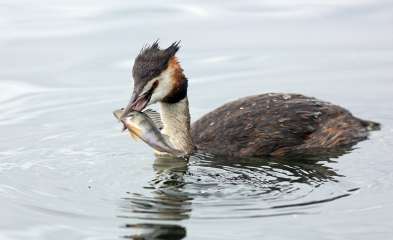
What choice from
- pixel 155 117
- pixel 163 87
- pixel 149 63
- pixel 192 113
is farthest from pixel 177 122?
pixel 192 113

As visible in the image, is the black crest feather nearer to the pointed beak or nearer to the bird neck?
the pointed beak

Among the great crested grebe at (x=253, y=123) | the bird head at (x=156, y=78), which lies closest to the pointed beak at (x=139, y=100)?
the bird head at (x=156, y=78)

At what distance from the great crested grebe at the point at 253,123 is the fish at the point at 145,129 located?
0.67 m

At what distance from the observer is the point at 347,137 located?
12.8 meters

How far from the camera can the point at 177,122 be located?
12.5 metres

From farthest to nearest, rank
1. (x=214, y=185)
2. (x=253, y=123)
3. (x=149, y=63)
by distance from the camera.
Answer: (x=253, y=123) < (x=149, y=63) < (x=214, y=185)

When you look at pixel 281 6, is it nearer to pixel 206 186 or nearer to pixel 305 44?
pixel 305 44

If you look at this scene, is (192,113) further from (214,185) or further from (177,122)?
(214,185)

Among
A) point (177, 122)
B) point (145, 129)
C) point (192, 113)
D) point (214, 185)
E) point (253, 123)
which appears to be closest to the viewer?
point (214, 185)

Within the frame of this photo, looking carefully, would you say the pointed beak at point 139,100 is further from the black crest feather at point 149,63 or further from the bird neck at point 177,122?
the bird neck at point 177,122

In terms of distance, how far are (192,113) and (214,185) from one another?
3.10 metres

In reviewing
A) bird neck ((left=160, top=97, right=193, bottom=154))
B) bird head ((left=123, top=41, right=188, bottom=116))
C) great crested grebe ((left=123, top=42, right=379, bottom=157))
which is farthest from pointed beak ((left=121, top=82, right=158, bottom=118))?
bird neck ((left=160, top=97, right=193, bottom=154))

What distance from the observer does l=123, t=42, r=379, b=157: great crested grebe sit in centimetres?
1223

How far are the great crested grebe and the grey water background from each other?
301 millimetres
